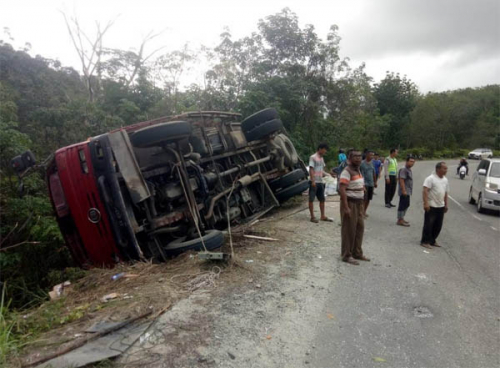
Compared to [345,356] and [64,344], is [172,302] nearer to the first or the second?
[64,344]

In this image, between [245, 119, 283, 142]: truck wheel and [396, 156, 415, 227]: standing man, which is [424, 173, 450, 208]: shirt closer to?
[396, 156, 415, 227]: standing man

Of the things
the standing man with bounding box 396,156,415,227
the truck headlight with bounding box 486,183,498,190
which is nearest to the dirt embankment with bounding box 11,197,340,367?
the standing man with bounding box 396,156,415,227

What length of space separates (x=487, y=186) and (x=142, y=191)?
30.2 ft

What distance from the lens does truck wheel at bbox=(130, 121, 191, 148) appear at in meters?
5.12

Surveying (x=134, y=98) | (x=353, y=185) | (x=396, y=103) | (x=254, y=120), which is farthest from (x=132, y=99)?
(x=396, y=103)

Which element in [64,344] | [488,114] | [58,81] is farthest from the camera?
[488,114]

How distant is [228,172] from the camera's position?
675cm

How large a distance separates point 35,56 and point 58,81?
9.36 feet

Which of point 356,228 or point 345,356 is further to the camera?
point 356,228

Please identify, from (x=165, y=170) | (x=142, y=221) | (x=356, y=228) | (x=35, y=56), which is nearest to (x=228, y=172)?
(x=165, y=170)

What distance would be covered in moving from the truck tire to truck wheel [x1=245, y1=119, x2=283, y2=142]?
0.57 m

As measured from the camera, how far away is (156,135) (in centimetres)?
514

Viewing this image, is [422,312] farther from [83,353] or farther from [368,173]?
[368,173]

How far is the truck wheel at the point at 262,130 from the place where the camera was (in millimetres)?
7781
